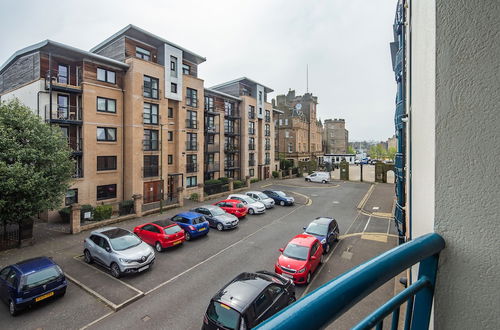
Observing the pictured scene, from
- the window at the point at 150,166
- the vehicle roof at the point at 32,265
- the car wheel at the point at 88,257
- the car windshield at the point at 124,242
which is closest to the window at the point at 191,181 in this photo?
the window at the point at 150,166

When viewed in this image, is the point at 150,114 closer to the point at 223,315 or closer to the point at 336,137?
the point at 223,315

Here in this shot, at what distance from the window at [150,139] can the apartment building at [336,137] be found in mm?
67628

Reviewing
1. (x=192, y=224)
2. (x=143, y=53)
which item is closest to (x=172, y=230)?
(x=192, y=224)

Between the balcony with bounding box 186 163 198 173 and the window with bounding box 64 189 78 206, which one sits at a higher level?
the balcony with bounding box 186 163 198 173

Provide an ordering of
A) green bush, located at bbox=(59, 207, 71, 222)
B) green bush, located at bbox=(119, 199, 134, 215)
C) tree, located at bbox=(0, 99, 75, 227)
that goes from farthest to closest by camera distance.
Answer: green bush, located at bbox=(119, 199, 134, 215), green bush, located at bbox=(59, 207, 71, 222), tree, located at bbox=(0, 99, 75, 227)

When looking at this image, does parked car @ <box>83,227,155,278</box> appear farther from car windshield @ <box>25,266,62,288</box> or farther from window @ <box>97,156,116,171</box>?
window @ <box>97,156,116,171</box>

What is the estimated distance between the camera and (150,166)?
992 inches

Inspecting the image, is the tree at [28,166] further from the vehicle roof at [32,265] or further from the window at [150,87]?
the window at [150,87]

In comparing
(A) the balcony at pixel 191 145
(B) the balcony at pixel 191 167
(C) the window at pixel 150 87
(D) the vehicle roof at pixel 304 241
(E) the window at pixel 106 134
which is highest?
(C) the window at pixel 150 87

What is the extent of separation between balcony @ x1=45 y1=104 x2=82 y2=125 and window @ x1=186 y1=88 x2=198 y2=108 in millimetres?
10992

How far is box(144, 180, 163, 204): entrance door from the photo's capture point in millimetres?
24922

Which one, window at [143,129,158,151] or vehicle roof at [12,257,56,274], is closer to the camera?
vehicle roof at [12,257,56,274]

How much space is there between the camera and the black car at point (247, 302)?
711 cm

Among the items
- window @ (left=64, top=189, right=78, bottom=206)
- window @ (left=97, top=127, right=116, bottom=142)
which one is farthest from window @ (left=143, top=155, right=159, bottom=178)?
window @ (left=64, top=189, right=78, bottom=206)
